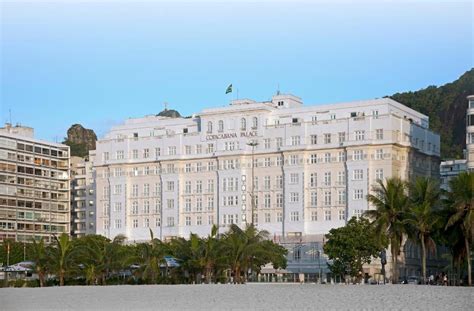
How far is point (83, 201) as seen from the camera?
166 meters

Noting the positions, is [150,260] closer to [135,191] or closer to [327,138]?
[327,138]

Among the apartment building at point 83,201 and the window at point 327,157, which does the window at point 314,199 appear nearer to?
the window at point 327,157

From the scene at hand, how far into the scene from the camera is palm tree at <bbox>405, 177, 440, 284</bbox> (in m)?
76.8

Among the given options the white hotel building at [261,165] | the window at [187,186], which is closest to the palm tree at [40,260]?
the white hotel building at [261,165]

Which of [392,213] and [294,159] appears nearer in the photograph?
[392,213]

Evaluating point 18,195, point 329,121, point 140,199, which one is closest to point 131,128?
point 140,199

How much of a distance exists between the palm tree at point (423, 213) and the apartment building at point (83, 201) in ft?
294

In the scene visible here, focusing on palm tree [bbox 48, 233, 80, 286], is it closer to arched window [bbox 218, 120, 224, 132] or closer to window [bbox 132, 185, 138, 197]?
arched window [bbox 218, 120, 224, 132]

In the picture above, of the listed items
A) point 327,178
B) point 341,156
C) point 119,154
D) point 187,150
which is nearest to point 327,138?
point 341,156

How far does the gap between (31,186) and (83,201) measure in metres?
19.4

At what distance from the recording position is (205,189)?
12500 centimetres

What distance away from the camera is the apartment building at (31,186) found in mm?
142375

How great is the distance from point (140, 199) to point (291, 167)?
77.2 feet

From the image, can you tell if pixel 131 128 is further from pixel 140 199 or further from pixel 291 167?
pixel 291 167
